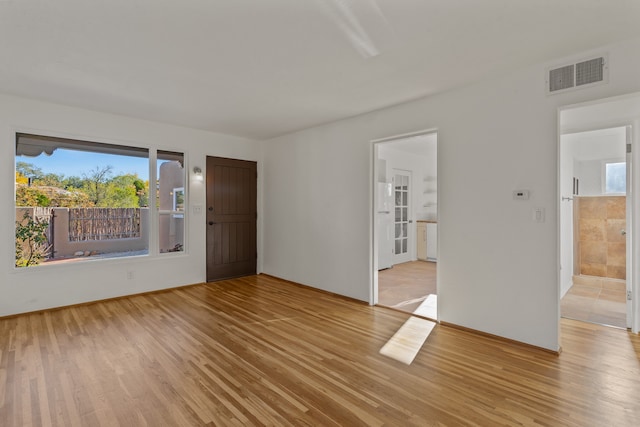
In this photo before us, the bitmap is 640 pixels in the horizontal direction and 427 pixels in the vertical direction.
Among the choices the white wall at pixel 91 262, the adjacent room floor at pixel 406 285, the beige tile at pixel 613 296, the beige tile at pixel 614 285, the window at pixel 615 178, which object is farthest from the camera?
the window at pixel 615 178

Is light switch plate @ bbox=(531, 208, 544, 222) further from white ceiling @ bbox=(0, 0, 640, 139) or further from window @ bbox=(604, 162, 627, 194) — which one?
window @ bbox=(604, 162, 627, 194)

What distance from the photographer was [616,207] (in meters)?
5.12

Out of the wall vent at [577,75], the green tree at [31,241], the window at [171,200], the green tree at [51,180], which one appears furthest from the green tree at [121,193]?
the wall vent at [577,75]

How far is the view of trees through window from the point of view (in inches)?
152

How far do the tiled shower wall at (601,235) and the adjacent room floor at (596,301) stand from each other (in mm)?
199

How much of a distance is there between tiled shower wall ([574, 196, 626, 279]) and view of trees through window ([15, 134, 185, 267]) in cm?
681

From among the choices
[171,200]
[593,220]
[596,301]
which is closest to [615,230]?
[593,220]

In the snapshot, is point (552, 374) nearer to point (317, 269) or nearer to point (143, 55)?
point (317, 269)

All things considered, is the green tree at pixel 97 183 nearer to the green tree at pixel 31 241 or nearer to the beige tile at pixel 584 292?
the green tree at pixel 31 241

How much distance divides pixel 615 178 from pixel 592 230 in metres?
0.93

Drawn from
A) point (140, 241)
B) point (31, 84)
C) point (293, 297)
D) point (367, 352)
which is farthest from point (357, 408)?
point (31, 84)

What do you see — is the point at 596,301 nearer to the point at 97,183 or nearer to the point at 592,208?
the point at 592,208

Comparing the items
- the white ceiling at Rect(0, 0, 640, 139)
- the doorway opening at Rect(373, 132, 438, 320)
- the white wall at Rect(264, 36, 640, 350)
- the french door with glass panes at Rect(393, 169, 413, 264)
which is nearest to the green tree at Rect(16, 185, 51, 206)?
the white ceiling at Rect(0, 0, 640, 139)

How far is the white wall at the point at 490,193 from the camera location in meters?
2.77
